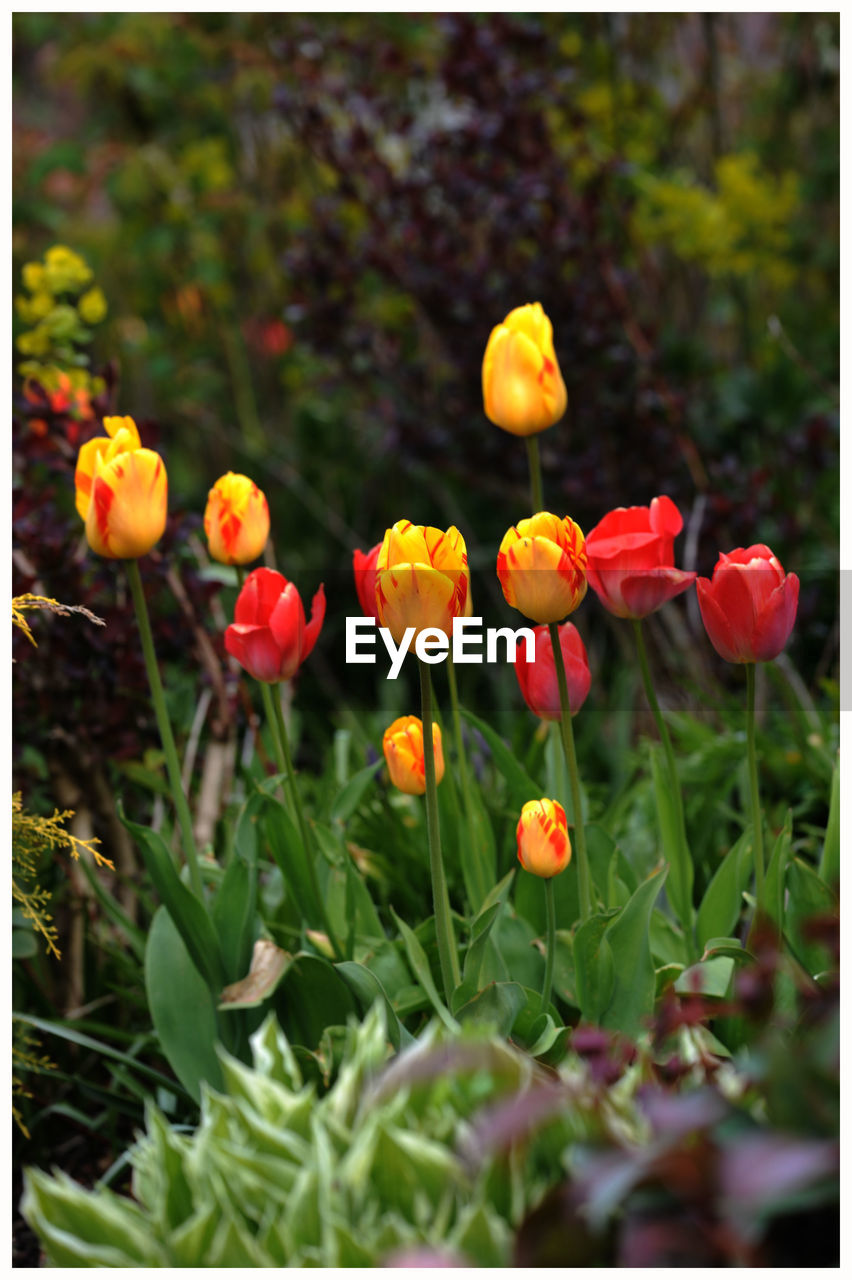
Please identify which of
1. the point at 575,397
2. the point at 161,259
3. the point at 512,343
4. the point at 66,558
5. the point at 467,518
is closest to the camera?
the point at 512,343

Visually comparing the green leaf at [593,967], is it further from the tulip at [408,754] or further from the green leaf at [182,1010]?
the green leaf at [182,1010]

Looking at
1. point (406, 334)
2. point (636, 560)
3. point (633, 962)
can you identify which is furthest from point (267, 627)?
point (406, 334)

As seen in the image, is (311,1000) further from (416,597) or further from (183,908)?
(416,597)

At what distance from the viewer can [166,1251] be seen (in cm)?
76

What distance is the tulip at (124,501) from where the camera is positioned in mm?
1034

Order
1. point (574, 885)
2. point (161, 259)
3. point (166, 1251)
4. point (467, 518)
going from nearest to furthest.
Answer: point (166, 1251), point (574, 885), point (467, 518), point (161, 259)

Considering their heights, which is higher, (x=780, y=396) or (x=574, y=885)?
(x=780, y=396)

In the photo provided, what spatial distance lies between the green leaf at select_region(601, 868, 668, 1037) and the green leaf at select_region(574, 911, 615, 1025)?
11 mm

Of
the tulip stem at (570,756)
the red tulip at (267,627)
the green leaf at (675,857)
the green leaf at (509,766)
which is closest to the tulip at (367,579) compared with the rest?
the red tulip at (267,627)

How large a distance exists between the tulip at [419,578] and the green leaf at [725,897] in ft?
1.72

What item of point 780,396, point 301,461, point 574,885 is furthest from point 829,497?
point 574,885

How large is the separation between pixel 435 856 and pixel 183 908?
31 cm

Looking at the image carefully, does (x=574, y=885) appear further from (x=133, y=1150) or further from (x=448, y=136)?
(x=448, y=136)

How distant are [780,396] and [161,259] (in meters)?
1.93
